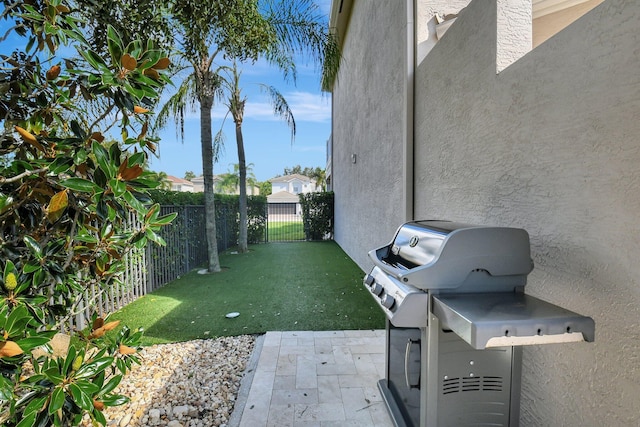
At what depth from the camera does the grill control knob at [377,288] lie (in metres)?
1.96

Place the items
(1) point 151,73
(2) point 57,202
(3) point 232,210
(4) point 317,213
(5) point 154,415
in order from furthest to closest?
(4) point 317,213 < (3) point 232,210 < (5) point 154,415 < (1) point 151,73 < (2) point 57,202

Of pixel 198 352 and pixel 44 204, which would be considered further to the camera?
pixel 198 352

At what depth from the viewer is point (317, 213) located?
1489cm

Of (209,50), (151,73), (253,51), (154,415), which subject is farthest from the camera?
(209,50)

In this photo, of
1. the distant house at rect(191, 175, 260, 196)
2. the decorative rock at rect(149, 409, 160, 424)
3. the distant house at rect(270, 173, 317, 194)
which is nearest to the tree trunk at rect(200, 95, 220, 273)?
the decorative rock at rect(149, 409, 160, 424)

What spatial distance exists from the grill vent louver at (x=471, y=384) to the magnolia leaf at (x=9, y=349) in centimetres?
187

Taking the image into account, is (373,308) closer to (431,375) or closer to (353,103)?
(431,375)

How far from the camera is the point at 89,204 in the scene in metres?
1.68

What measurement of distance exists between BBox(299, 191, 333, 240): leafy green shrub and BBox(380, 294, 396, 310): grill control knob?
42.6 ft

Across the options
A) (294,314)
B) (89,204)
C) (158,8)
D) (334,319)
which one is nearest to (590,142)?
(89,204)

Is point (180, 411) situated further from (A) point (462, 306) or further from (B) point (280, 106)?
(B) point (280, 106)

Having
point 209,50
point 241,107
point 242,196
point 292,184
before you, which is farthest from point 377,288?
point 292,184

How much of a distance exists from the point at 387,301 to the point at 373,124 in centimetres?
555

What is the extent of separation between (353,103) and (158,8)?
24.5 feet
